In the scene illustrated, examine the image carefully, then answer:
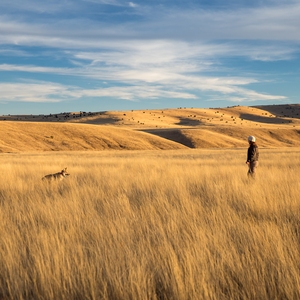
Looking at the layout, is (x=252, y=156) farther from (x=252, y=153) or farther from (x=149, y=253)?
(x=149, y=253)

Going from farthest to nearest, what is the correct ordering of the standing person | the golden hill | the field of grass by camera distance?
1. the golden hill
2. the standing person
3. the field of grass

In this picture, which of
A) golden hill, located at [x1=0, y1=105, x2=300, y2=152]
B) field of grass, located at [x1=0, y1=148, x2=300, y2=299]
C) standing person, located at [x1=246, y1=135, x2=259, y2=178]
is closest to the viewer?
field of grass, located at [x1=0, y1=148, x2=300, y2=299]

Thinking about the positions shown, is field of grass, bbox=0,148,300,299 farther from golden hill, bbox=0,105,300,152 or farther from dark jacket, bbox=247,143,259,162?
golden hill, bbox=0,105,300,152

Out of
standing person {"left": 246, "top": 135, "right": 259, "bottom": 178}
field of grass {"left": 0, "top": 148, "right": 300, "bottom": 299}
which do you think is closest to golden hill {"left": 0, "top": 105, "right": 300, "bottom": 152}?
standing person {"left": 246, "top": 135, "right": 259, "bottom": 178}

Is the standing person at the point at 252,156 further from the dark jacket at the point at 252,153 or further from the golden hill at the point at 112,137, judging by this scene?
the golden hill at the point at 112,137

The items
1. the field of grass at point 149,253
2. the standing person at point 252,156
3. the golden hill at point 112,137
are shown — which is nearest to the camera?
the field of grass at point 149,253

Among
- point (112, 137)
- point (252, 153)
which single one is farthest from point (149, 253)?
point (112, 137)

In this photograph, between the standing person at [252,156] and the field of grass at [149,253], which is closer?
the field of grass at [149,253]

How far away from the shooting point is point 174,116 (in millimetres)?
143750

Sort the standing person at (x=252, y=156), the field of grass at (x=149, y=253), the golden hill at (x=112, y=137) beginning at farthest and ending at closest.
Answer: the golden hill at (x=112, y=137), the standing person at (x=252, y=156), the field of grass at (x=149, y=253)

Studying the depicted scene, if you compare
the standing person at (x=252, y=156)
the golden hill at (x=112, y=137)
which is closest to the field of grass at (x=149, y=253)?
the standing person at (x=252, y=156)

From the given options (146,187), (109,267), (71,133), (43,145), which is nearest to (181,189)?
(146,187)

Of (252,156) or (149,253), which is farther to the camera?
(252,156)

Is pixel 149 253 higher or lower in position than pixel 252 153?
lower
